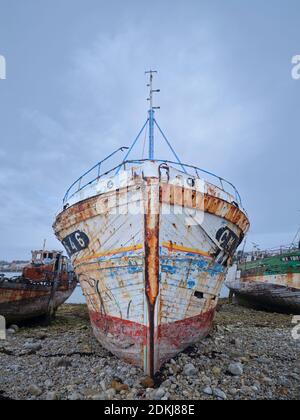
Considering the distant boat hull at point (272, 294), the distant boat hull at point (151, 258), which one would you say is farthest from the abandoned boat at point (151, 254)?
the distant boat hull at point (272, 294)

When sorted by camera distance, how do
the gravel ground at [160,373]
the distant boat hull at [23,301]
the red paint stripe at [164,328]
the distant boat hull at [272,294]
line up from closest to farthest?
the gravel ground at [160,373] → the red paint stripe at [164,328] → the distant boat hull at [23,301] → the distant boat hull at [272,294]

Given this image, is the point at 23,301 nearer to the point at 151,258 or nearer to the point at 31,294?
the point at 31,294

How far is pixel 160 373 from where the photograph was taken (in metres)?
5.20

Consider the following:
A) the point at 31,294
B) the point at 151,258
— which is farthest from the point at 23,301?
the point at 151,258

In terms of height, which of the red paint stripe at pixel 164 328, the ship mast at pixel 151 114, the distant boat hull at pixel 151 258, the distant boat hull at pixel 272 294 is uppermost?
the ship mast at pixel 151 114

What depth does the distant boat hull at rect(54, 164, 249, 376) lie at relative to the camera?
5348 millimetres

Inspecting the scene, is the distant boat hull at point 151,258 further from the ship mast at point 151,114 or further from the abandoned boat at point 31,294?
the abandoned boat at point 31,294

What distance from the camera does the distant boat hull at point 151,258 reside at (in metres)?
5.35

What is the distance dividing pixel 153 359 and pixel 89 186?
4.05 metres

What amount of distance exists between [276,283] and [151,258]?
37.7 ft

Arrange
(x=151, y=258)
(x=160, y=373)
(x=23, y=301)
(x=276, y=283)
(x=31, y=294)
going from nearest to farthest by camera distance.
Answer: (x=160, y=373) → (x=151, y=258) → (x=23, y=301) → (x=31, y=294) → (x=276, y=283)

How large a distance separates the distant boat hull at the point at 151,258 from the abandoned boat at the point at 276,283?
916 cm
